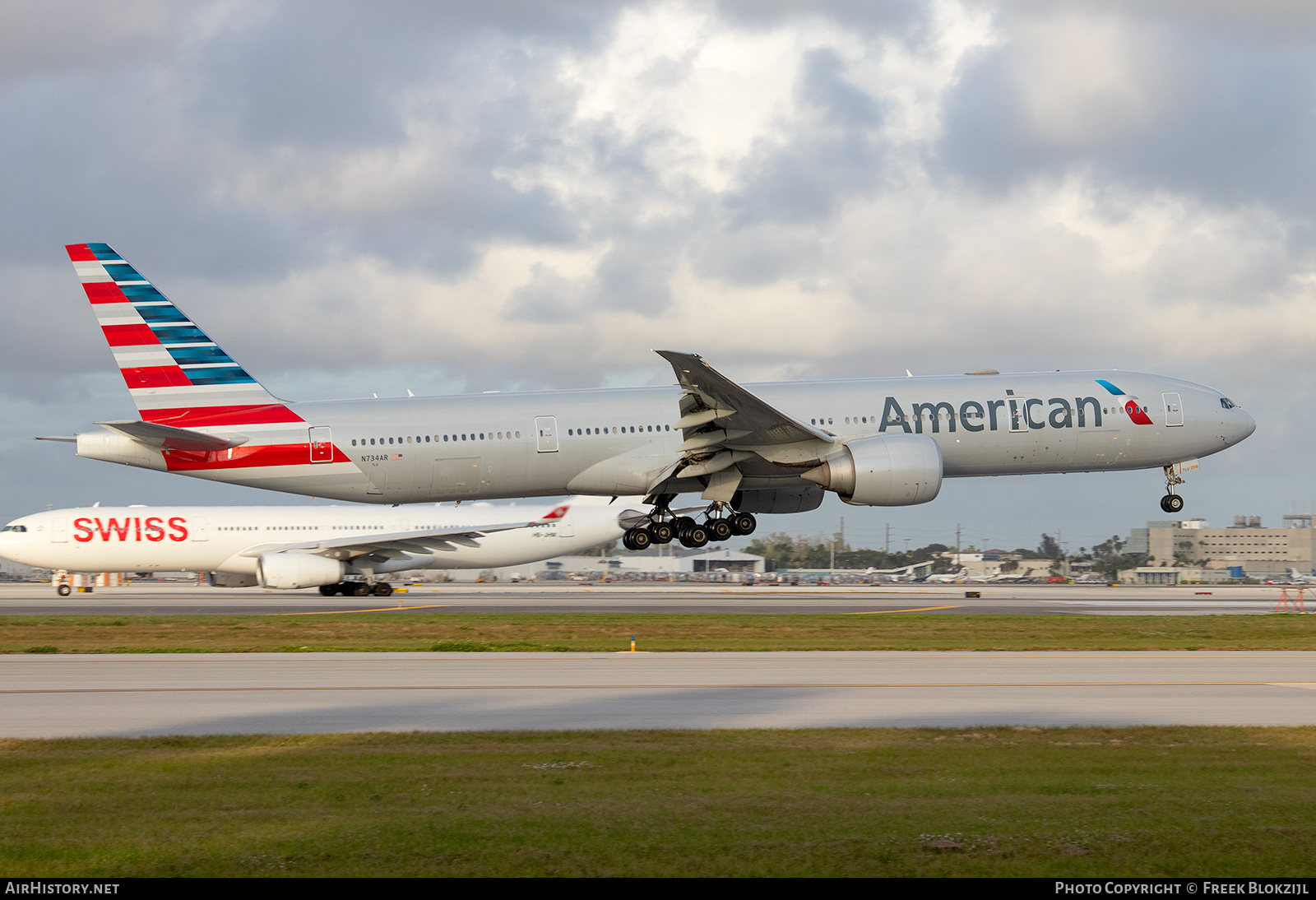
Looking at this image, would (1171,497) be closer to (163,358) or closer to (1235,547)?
(163,358)

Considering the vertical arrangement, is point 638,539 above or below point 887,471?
below

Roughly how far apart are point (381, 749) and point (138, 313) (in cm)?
2271

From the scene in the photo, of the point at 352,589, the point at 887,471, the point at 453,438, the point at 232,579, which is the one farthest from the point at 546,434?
the point at 232,579

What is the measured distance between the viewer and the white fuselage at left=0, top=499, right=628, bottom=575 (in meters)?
50.1

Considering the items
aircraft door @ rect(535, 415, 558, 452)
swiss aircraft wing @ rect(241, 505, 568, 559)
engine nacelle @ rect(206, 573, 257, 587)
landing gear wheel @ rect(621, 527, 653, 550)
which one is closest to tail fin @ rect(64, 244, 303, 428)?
aircraft door @ rect(535, 415, 558, 452)

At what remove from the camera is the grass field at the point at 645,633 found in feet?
86.8

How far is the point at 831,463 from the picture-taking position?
1166 inches

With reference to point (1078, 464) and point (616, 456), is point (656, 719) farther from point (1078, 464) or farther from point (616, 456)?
point (1078, 464)

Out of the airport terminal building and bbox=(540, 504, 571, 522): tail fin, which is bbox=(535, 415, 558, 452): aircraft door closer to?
bbox=(540, 504, 571, 522): tail fin

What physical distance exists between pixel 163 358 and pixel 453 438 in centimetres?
820

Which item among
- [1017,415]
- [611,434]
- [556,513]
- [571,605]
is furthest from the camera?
[556,513]

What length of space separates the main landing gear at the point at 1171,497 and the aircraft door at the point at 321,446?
23624mm

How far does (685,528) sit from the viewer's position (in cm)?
3259

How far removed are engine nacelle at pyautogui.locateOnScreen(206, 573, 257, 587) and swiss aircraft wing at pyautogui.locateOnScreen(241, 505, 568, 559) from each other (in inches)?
114
